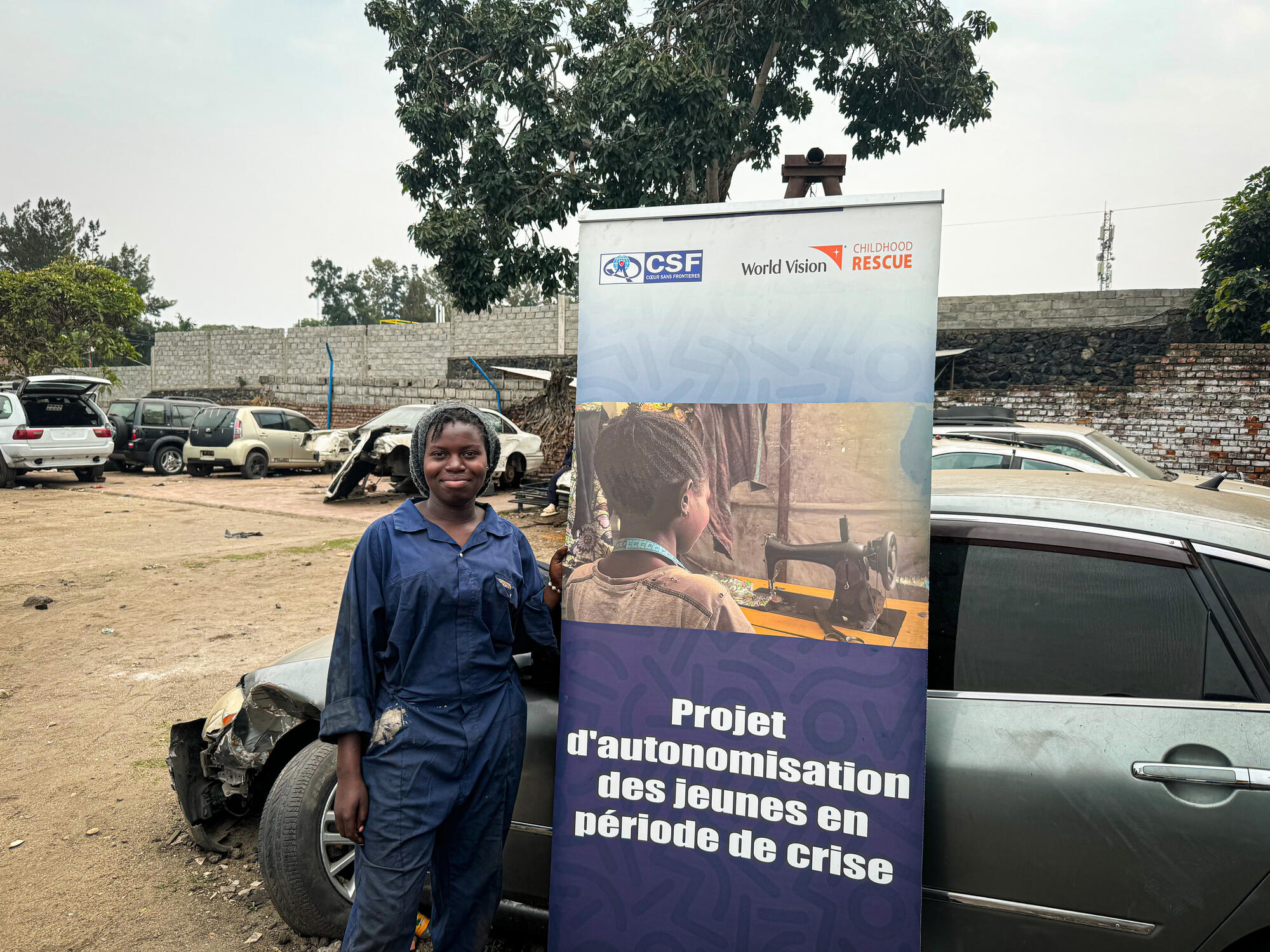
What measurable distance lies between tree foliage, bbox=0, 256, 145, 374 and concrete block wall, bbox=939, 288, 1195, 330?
22165 millimetres

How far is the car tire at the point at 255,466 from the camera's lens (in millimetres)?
16953

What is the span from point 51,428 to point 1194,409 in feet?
63.7

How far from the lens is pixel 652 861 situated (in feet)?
6.66

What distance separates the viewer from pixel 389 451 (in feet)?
43.2

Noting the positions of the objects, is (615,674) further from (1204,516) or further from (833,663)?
(1204,516)

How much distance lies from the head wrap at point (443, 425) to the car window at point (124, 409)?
61.6 feet

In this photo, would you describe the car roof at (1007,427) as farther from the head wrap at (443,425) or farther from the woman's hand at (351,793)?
the woman's hand at (351,793)

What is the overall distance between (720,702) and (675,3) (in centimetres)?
1136

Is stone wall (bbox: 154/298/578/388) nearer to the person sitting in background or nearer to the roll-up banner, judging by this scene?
the person sitting in background

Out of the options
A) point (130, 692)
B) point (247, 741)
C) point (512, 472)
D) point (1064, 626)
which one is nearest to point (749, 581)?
point (1064, 626)

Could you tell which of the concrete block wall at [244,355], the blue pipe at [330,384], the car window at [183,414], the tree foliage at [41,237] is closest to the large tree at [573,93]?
the car window at [183,414]

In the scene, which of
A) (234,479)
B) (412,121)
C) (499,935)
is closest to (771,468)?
(499,935)

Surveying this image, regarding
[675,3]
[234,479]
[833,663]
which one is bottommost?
[234,479]

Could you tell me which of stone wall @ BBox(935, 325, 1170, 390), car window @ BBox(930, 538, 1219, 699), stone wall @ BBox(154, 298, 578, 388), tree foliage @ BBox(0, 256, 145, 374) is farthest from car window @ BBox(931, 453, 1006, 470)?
tree foliage @ BBox(0, 256, 145, 374)
